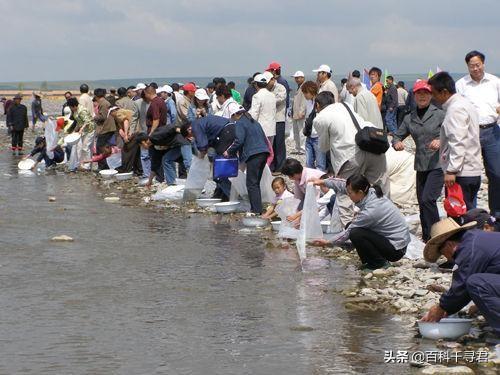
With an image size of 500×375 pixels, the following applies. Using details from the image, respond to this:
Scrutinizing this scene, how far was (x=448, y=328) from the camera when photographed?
6.26 metres

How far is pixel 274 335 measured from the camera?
670 centimetres

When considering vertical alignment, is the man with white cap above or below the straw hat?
above

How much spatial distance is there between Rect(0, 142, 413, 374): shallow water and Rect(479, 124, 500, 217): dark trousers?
149 centimetres

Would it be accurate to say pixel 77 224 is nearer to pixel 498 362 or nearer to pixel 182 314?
pixel 182 314

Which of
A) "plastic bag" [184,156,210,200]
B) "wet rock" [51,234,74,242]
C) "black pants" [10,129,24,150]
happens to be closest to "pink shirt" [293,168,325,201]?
"wet rock" [51,234,74,242]

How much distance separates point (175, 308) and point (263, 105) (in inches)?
290

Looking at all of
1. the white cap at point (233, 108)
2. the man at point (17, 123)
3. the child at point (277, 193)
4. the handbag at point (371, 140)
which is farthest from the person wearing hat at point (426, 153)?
the man at point (17, 123)

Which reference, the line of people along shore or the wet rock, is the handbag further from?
the wet rock

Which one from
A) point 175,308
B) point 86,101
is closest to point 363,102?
point 175,308

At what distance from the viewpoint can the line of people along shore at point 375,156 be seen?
609 centimetres

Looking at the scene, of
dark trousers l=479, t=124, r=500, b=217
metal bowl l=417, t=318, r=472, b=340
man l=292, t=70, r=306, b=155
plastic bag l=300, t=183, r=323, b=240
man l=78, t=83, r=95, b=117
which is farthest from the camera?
Answer: man l=78, t=83, r=95, b=117

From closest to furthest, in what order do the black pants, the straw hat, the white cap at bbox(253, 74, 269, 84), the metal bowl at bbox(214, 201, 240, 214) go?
the straw hat
the metal bowl at bbox(214, 201, 240, 214)
the white cap at bbox(253, 74, 269, 84)
the black pants

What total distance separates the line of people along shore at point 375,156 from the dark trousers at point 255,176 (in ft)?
0.05

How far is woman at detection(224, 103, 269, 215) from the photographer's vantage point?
38.9 ft
